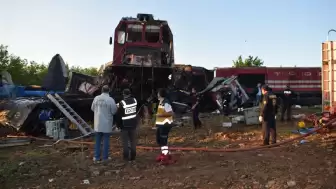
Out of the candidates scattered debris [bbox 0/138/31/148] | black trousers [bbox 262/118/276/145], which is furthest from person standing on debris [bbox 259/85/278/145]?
scattered debris [bbox 0/138/31/148]

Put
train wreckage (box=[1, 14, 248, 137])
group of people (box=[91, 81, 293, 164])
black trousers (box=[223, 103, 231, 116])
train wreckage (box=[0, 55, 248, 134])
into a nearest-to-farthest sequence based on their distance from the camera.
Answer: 1. group of people (box=[91, 81, 293, 164])
2. train wreckage (box=[0, 55, 248, 134])
3. train wreckage (box=[1, 14, 248, 137])
4. black trousers (box=[223, 103, 231, 116])

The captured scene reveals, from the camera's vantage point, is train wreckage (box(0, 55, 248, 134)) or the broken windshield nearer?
train wreckage (box(0, 55, 248, 134))

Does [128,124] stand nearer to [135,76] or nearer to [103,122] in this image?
[103,122]

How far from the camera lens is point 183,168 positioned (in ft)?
19.6

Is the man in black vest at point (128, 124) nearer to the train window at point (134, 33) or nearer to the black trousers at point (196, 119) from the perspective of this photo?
the black trousers at point (196, 119)

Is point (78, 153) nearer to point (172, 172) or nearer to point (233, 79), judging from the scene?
point (172, 172)

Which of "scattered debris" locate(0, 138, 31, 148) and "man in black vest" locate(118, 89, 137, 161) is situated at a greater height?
"man in black vest" locate(118, 89, 137, 161)

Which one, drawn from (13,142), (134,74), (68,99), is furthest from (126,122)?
(134,74)

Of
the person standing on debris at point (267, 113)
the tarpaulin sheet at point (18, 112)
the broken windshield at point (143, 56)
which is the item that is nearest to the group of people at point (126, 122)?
the person standing on debris at point (267, 113)

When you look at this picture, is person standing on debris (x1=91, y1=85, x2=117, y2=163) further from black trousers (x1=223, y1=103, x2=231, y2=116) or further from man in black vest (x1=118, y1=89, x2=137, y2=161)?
black trousers (x1=223, y1=103, x2=231, y2=116)

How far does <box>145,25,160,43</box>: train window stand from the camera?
13.0 m

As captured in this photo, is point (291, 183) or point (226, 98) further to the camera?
point (226, 98)

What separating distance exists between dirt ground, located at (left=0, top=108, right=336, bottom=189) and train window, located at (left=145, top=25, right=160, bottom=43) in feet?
18.2

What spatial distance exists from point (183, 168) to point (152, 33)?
804 centimetres
